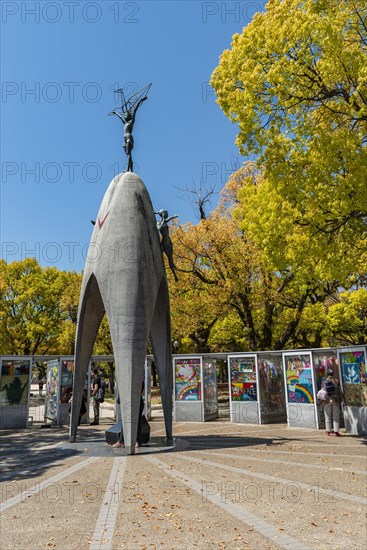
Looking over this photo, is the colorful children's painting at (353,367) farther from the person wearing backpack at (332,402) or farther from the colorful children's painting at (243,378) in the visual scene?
the colorful children's painting at (243,378)

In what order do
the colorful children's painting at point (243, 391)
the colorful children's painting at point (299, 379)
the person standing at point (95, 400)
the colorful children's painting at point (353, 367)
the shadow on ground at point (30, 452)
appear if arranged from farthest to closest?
1. the person standing at point (95, 400)
2. the colorful children's painting at point (243, 391)
3. the colorful children's painting at point (299, 379)
4. the colorful children's painting at point (353, 367)
5. the shadow on ground at point (30, 452)

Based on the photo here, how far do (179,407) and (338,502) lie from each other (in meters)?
12.5

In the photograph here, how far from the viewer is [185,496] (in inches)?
274

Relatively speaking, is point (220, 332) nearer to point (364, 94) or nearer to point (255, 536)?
point (364, 94)

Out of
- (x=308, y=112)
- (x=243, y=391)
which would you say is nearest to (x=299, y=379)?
(x=243, y=391)

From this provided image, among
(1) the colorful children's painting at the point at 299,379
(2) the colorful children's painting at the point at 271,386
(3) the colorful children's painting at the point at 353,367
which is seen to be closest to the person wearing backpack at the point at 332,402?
(3) the colorful children's painting at the point at 353,367

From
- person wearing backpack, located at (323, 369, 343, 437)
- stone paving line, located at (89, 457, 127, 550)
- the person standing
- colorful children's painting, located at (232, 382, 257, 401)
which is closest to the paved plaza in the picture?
stone paving line, located at (89, 457, 127, 550)

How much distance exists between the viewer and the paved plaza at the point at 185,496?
533cm

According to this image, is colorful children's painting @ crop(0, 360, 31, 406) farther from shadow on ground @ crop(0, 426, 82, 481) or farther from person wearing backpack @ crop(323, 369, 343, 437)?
person wearing backpack @ crop(323, 369, 343, 437)

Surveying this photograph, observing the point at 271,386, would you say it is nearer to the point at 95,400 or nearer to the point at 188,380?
the point at 188,380

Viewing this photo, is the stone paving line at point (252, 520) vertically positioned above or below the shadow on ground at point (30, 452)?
below

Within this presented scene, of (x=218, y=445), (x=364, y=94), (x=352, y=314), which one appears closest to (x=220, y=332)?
(x=352, y=314)

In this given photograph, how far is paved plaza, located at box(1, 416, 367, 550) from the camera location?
5328mm

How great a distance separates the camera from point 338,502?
6664mm
